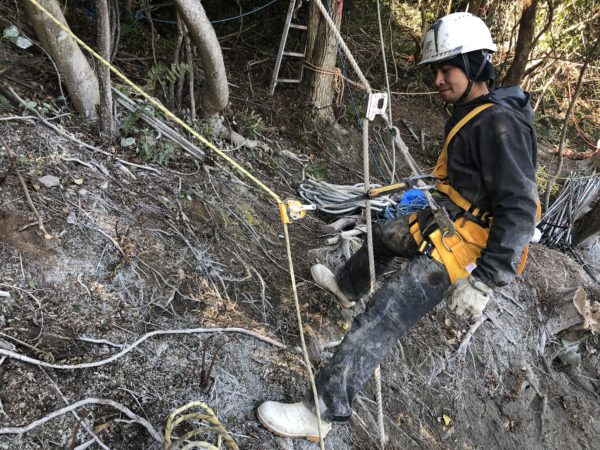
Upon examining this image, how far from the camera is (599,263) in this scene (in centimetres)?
591

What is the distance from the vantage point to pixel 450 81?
2326 mm

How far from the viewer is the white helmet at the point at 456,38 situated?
7.38 feet

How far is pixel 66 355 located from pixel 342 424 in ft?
4.88

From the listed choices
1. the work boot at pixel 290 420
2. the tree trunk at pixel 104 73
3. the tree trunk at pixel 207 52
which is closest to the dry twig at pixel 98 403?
the work boot at pixel 290 420

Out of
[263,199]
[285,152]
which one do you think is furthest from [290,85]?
[263,199]

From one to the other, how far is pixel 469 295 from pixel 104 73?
2.50m

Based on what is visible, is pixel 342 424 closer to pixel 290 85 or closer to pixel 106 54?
pixel 106 54

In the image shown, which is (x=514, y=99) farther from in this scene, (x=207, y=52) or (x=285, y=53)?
(x=285, y=53)

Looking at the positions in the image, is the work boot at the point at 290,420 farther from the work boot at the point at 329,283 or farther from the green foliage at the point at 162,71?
the green foliage at the point at 162,71

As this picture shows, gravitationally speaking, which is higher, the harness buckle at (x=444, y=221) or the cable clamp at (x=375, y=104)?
the cable clamp at (x=375, y=104)

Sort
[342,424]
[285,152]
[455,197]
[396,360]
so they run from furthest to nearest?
1. [285,152]
2. [396,360]
3. [342,424]
4. [455,197]

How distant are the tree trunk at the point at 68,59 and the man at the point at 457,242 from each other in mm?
2122

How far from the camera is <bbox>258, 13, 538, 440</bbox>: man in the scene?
6.91ft

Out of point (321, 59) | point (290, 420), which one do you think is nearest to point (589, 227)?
point (321, 59)
